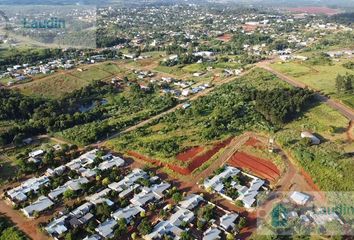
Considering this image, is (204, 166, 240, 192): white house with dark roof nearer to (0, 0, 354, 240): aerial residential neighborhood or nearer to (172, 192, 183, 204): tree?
(0, 0, 354, 240): aerial residential neighborhood

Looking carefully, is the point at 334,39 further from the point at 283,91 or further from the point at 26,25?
the point at 26,25

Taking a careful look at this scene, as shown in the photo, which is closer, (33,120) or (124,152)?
(124,152)

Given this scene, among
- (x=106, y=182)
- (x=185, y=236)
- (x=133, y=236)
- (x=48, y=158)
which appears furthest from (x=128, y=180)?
(x=48, y=158)

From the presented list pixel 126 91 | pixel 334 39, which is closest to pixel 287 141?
pixel 126 91

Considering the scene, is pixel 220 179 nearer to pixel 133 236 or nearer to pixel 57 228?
pixel 133 236

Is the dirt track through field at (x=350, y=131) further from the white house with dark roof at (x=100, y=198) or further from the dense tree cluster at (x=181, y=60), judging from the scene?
the dense tree cluster at (x=181, y=60)

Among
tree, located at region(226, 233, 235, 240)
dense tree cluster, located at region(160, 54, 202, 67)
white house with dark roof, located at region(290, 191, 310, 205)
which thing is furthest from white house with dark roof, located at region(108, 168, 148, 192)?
dense tree cluster, located at region(160, 54, 202, 67)

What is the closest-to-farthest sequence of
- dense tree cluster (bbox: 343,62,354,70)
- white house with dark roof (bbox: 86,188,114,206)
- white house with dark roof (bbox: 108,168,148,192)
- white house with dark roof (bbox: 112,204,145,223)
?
white house with dark roof (bbox: 112,204,145,223) → white house with dark roof (bbox: 86,188,114,206) → white house with dark roof (bbox: 108,168,148,192) → dense tree cluster (bbox: 343,62,354,70)
